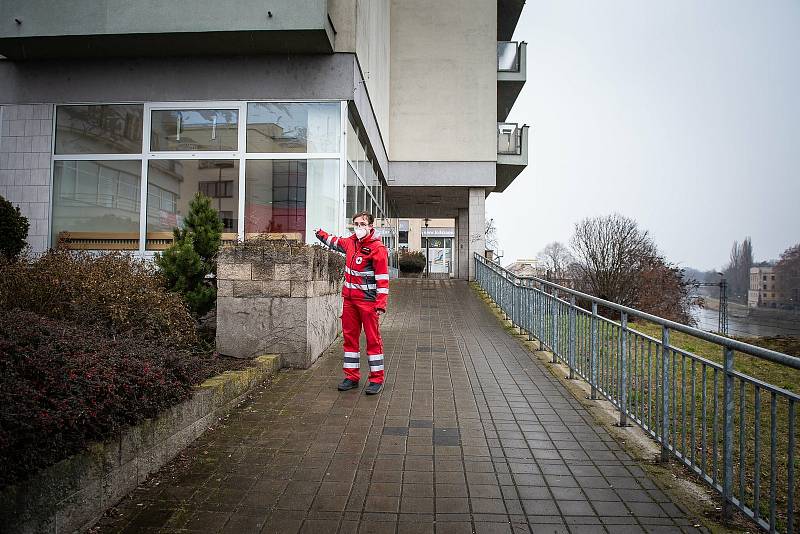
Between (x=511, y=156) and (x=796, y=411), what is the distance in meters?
21.1

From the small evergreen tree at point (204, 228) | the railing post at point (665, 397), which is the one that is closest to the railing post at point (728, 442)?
the railing post at point (665, 397)

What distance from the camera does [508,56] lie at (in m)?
23.7

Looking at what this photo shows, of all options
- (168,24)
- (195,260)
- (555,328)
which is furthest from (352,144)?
(555,328)

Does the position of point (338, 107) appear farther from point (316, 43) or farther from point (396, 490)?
point (396, 490)

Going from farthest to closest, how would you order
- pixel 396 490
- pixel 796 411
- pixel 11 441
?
pixel 396 490 → pixel 796 411 → pixel 11 441

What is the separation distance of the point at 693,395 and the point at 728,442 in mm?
429

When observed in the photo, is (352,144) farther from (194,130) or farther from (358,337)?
(358,337)

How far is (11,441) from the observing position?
255 centimetres

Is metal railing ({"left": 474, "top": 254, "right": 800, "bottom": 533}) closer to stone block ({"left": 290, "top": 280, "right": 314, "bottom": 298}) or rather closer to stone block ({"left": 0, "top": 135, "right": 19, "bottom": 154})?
stone block ({"left": 290, "top": 280, "right": 314, "bottom": 298})

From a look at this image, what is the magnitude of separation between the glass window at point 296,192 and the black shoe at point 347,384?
624 cm

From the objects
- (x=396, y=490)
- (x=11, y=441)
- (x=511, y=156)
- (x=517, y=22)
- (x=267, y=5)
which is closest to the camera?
(x=11, y=441)

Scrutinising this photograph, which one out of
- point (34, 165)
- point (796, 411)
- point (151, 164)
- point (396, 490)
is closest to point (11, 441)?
point (396, 490)

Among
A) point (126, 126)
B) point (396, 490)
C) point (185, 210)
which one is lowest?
point (396, 490)

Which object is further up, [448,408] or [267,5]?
[267,5]
